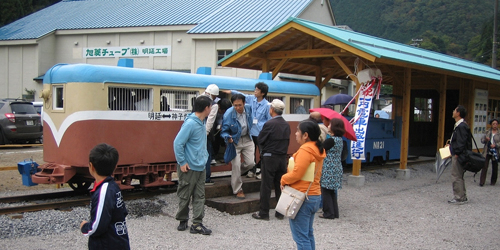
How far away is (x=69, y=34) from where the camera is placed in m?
34.1

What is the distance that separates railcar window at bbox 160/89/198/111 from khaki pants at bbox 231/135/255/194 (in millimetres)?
1699

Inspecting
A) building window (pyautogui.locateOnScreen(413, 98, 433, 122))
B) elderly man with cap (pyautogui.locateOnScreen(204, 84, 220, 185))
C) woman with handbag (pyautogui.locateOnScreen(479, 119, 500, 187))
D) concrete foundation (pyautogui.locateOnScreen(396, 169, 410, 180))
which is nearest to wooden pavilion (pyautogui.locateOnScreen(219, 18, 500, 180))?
concrete foundation (pyautogui.locateOnScreen(396, 169, 410, 180))

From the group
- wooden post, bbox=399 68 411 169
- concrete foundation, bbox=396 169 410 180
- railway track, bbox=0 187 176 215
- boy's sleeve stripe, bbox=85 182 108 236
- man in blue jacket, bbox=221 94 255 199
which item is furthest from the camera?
concrete foundation, bbox=396 169 410 180

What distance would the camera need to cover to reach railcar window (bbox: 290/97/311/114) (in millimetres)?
11706

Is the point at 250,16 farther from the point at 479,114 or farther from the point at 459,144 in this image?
the point at 459,144

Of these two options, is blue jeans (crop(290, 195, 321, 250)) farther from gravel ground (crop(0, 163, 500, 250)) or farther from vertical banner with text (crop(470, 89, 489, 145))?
vertical banner with text (crop(470, 89, 489, 145))

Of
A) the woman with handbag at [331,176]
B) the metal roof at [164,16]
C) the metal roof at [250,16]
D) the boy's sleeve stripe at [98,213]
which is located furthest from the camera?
the metal roof at [164,16]

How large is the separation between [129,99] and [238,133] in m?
2.08

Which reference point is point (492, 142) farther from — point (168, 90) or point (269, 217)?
point (168, 90)

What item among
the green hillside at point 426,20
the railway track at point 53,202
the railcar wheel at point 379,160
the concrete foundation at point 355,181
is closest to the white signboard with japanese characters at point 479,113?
the railcar wheel at point 379,160

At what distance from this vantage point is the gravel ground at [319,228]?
20.6 feet

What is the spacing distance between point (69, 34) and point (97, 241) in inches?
1321

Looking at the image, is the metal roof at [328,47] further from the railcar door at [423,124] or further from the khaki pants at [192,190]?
the khaki pants at [192,190]

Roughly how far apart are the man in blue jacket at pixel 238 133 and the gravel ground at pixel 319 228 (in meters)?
0.73
